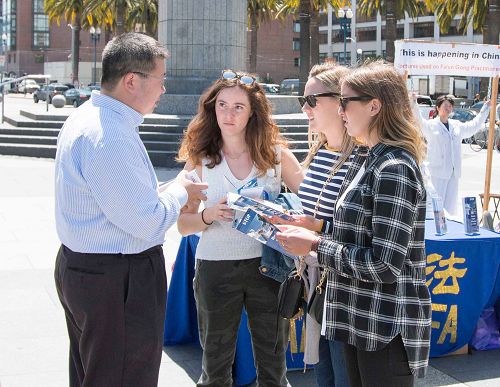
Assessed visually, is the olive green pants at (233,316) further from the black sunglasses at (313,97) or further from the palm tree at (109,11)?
the palm tree at (109,11)

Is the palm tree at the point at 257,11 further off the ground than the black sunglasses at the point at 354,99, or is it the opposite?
the palm tree at the point at 257,11

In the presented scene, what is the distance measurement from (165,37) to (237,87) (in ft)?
52.3

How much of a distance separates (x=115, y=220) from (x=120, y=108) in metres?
0.45

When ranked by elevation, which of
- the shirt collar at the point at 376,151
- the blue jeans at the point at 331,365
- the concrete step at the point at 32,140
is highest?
the shirt collar at the point at 376,151

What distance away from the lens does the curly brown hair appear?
12.2 feet

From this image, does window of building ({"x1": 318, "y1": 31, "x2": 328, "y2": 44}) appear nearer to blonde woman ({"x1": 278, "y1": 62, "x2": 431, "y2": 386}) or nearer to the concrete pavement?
the concrete pavement

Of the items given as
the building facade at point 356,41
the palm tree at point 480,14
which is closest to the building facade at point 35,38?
the building facade at point 356,41

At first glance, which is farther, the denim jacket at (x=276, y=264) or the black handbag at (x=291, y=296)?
the denim jacket at (x=276, y=264)

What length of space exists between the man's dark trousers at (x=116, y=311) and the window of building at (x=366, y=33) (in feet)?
277

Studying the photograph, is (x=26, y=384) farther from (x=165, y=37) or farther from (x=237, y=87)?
(x=165, y=37)

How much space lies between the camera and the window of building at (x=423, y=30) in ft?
256

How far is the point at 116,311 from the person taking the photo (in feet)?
9.48

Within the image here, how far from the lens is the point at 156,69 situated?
292cm

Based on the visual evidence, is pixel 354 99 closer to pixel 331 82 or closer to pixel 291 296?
pixel 331 82
